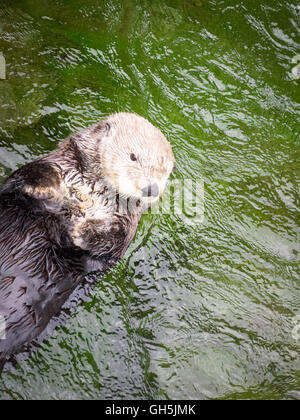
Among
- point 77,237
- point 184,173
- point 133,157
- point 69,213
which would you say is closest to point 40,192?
point 69,213

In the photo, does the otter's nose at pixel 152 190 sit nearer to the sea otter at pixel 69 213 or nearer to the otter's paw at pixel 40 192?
the sea otter at pixel 69 213

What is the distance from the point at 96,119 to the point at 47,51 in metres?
0.85

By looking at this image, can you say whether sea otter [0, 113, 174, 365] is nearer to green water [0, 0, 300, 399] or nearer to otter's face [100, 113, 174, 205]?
otter's face [100, 113, 174, 205]

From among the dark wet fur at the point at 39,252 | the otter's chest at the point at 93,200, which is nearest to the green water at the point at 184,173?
the dark wet fur at the point at 39,252

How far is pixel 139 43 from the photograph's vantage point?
4.64m

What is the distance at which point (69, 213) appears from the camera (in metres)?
3.10

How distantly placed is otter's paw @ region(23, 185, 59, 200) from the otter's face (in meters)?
0.39

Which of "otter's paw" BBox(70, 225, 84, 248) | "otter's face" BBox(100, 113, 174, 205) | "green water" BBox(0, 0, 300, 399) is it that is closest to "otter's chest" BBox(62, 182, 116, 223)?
"otter's face" BBox(100, 113, 174, 205)

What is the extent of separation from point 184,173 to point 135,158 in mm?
1151

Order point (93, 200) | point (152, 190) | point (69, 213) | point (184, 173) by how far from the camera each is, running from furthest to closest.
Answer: point (184, 173), point (93, 200), point (69, 213), point (152, 190)

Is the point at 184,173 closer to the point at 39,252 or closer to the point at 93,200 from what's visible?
the point at 93,200

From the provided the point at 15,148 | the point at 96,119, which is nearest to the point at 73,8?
the point at 96,119

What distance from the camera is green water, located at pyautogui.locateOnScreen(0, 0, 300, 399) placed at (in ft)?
10.5
